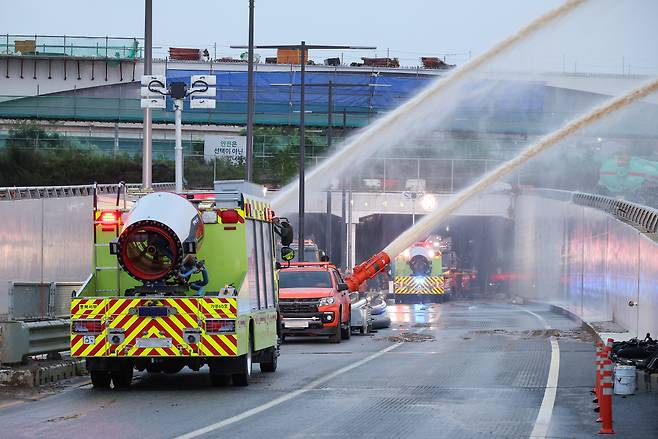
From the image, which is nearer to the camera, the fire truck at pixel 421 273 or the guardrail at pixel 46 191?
the guardrail at pixel 46 191

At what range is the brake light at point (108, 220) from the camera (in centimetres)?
1916

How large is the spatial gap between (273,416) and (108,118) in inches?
2565

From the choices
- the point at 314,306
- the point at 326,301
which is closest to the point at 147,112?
the point at 314,306

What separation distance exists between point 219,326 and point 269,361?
384 cm

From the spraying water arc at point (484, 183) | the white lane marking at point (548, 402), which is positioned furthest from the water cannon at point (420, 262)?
the white lane marking at point (548, 402)

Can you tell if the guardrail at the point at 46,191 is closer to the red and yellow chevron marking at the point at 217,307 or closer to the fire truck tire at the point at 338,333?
the fire truck tire at the point at 338,333

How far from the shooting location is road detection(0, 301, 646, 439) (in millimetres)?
13344

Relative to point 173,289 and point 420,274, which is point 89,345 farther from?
point 420,274

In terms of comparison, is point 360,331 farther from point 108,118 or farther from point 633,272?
point 108,118

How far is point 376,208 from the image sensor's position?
238 feet

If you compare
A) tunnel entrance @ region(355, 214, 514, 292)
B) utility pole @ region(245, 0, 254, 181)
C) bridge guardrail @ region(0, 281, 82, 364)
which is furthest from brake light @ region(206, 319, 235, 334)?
tunnel entrance @ region(355, 214, 514, 292)

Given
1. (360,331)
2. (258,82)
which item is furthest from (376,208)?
(360,331)

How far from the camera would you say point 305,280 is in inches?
1284

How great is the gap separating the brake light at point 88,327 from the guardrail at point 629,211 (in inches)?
504
